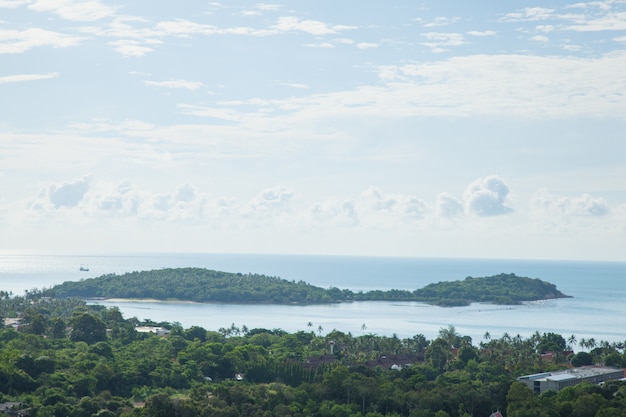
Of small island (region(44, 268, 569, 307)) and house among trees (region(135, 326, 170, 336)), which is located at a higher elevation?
small island (region(44, 268, 569, 307))

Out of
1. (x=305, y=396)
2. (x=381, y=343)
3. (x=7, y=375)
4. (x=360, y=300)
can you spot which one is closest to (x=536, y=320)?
(x=360, y=300)

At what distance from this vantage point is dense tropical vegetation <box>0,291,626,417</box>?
153ft

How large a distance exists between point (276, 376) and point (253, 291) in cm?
10191

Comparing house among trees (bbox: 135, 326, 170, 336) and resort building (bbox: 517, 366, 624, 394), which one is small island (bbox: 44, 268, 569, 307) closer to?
house among trees (bbox: 135, 326, 170, 336)

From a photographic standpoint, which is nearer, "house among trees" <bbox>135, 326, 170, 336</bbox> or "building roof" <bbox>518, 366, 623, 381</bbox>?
"building roof" <bbox>518, 366, 623, 381</bbox>

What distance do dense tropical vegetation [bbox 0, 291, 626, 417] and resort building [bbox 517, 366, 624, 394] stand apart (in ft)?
7.98

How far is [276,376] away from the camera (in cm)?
6238

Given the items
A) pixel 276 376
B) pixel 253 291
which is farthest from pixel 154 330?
pixel 253 291

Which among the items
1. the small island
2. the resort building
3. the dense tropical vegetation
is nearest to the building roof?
the resort building

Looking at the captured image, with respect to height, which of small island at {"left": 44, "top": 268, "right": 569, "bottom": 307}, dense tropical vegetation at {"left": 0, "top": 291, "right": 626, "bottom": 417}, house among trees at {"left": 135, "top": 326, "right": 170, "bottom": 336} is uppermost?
small island at {"left": 44, "top": 268, "right": 569, "bottom": 307}

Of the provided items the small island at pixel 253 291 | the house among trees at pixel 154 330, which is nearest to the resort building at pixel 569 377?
the house among trees at pixel 154 330

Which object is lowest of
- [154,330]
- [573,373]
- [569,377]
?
[569,377]

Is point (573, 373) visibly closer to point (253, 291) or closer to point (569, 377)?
point (569, 377)

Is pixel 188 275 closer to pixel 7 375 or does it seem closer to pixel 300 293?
pixel 300 293
